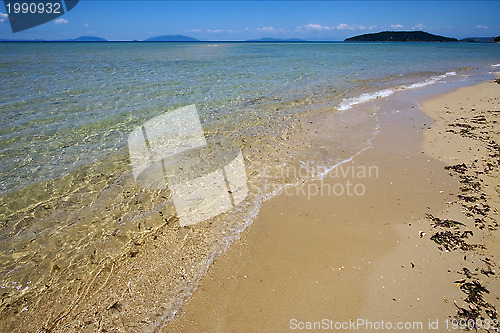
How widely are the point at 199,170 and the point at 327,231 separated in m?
3.36

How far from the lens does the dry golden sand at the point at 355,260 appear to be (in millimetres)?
3010

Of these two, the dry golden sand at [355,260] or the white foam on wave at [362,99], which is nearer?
the dry golden sand at [355,260]

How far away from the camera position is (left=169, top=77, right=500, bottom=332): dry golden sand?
301 cm

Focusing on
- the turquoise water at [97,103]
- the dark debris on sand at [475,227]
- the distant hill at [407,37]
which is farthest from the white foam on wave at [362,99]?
the distant hill at [407,37]

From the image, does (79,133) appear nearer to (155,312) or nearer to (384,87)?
(155,312)

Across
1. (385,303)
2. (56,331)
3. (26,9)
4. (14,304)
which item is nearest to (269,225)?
(385,303)

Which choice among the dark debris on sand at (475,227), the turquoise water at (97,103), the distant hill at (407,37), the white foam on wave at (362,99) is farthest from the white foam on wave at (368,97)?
the distant hill at (407,37)

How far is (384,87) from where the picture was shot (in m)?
16.2

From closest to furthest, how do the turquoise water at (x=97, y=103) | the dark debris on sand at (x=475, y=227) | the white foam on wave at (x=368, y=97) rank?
the dark debris on sand at (x=475, y=227) → the turquoise water at (x=97, y=103) → the white foam on wave at (x=368, y=97)

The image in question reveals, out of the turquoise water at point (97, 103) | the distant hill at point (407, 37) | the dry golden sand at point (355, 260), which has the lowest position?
the dry golden sand at point (355, 260)

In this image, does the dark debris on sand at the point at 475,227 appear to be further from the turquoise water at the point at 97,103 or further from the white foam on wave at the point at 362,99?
the turquoise water at the point at 97,103

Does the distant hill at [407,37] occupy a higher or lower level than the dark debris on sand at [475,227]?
higher

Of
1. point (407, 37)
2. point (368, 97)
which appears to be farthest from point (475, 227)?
point (407, 37)

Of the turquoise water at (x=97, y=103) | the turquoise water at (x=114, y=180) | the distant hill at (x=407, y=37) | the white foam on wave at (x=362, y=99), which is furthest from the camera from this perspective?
the distant hill at (x=407, y=37)
